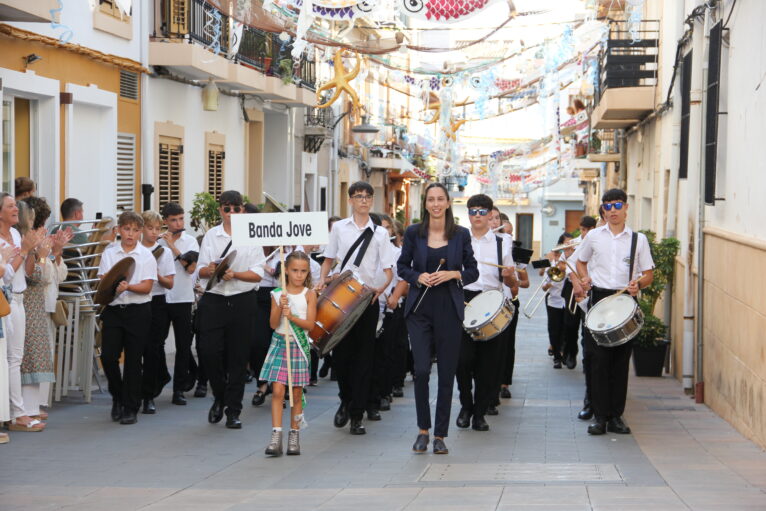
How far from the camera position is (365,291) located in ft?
30.5

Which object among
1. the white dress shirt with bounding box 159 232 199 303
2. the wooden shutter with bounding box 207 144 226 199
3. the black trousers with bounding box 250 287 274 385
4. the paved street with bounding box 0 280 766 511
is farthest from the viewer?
the wooden shutter with bounding box 207 144 226 199

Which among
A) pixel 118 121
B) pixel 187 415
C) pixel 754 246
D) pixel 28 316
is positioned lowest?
pixel 187 415

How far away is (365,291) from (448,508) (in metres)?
2.95

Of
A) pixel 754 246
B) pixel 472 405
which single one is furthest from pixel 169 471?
pixel 754 246

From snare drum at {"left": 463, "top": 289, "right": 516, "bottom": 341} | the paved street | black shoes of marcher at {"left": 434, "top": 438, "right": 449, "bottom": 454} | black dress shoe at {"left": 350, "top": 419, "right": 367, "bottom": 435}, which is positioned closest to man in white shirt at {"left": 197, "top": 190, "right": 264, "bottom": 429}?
the paved street

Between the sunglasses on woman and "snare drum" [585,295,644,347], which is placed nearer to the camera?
"snare drum" [585,295,644,347]

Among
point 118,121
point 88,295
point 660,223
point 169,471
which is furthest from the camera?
point 660,223

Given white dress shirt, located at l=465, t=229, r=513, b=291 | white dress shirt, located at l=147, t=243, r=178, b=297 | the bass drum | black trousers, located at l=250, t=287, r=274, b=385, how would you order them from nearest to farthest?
the bass drum < white dress shirt, located at l=465, t=229, r=513, b=291 < white dress shirt, located at l=147, t=243, r=178, b=297 < black trousers, located at l=250, t=287, r=274, b=385

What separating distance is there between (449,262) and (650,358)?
20.6 ft

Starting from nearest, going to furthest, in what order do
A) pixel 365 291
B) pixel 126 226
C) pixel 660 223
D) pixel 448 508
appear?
pixel 448 508 → pixel 365 291 → pixel 126 226 → pixel 660 223

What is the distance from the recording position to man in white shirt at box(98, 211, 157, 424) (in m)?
9.91

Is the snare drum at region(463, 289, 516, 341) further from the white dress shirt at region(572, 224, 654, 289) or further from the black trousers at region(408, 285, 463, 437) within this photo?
the black trousers at region(408, 285, 463, 437)

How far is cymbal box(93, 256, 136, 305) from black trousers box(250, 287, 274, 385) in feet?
6.44

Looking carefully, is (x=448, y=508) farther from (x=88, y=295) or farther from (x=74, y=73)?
(x=74, y=73)
